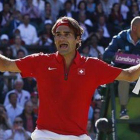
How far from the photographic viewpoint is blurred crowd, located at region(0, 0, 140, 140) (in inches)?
495

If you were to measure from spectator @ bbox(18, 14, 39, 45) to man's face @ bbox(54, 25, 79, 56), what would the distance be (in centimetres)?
1051

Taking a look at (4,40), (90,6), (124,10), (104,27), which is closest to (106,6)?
(124,10)

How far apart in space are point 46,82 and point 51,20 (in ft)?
38.0

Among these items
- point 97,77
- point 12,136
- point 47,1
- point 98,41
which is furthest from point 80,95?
point 47,1

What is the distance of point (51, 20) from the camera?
16609 millimetres

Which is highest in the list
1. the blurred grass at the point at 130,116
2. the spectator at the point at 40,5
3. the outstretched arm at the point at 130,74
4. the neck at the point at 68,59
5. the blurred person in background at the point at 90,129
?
the neck at the point at 68,59

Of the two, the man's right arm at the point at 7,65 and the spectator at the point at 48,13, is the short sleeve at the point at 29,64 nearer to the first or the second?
the man's right arm at the point at 7,65

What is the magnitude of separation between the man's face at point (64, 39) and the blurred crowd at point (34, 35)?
640 cm

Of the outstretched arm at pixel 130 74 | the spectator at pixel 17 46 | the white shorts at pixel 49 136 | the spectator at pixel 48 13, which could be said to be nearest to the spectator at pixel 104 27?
the spectator at pixel 48 13

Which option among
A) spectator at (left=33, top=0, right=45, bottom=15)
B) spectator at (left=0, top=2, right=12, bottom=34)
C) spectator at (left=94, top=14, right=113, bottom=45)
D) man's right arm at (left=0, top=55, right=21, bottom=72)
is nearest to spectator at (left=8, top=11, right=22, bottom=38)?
spectator at (left=0, top=2, right=12, bottom=34)

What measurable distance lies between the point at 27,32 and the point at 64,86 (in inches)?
419

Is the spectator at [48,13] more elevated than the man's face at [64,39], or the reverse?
the man's face at [64,39]

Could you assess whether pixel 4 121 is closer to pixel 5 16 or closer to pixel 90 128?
pixel 90 128

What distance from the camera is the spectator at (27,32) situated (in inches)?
616
